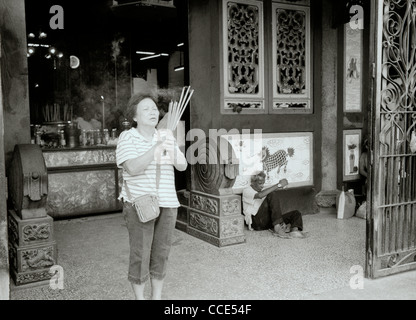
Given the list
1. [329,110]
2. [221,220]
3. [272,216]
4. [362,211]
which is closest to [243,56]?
[329,110]

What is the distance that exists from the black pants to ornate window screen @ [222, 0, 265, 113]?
54.3 inches

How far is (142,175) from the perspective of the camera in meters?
3.15

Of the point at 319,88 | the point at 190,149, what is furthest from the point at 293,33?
the point at 190,149

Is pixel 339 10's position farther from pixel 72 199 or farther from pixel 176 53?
pixel 72 199

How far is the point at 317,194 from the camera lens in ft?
24.6

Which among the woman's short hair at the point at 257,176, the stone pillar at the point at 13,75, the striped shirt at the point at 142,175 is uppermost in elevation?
the stone pillar at the point at 13,75

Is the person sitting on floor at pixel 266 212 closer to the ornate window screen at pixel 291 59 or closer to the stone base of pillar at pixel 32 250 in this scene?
the ornate window screen at pixel 291 59

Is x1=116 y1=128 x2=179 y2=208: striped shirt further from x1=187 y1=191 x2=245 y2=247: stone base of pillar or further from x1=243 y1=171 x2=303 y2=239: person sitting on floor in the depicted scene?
x1=243 y1=171 x2=303 y2=239: person sitting on floor

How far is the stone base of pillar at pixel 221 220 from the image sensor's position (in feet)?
18.3

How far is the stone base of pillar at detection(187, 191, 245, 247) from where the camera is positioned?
18.3 feet

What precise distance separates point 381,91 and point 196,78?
278cm

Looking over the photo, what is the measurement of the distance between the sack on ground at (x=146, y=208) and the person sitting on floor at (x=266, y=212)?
3207 millimetres

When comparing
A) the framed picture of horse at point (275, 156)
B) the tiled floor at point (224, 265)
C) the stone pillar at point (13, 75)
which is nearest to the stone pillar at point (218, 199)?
the tiled floor at point (224, 265)

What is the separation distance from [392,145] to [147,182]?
2.64 meters
